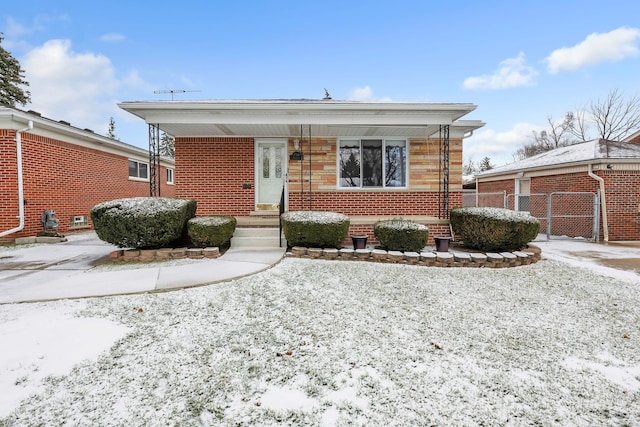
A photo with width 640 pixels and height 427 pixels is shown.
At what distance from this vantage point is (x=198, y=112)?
7383mm

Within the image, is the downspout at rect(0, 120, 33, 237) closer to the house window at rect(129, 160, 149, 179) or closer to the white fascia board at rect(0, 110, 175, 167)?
the white fascia board at rect(0, 110, 175, 167)

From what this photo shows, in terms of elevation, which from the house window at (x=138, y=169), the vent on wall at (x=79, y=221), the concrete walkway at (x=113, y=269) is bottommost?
the concrete walkway at (x=113, y=269)

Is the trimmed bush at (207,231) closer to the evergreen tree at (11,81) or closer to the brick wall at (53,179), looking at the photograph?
the brick wall at (53,179)

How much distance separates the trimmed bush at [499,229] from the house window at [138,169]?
13260 mm

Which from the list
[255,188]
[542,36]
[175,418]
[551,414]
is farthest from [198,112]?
[542,36]

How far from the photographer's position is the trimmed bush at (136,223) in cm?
582

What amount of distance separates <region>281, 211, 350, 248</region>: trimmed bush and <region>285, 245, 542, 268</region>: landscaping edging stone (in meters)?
0.18

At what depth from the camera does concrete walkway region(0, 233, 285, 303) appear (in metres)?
4.03

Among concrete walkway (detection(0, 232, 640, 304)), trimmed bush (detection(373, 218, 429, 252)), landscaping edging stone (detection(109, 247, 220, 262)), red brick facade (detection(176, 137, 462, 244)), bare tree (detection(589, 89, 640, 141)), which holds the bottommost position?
concrete walkway (detection(0, 232, 640, 304))

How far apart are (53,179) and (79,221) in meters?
1.71

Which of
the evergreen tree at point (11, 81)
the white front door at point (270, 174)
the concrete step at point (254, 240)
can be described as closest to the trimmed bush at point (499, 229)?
the concrete step at point (254, 240)

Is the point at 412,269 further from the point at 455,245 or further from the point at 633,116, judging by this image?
the point at 633,116

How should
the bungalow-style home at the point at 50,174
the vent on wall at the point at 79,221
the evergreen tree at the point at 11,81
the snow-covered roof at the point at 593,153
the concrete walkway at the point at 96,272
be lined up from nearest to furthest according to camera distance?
the concrete walkway at the point at 96,272 < the bungalow-style home at the point at 50,174 < the vent on wall at the point at 79,221 < the snow-covered roof at the point at 593,153 < the evergreen tree at the point at 11,81

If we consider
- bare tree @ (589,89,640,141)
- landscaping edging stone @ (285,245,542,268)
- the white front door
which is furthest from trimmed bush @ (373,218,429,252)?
bare tree @ (589,89,640,141)
